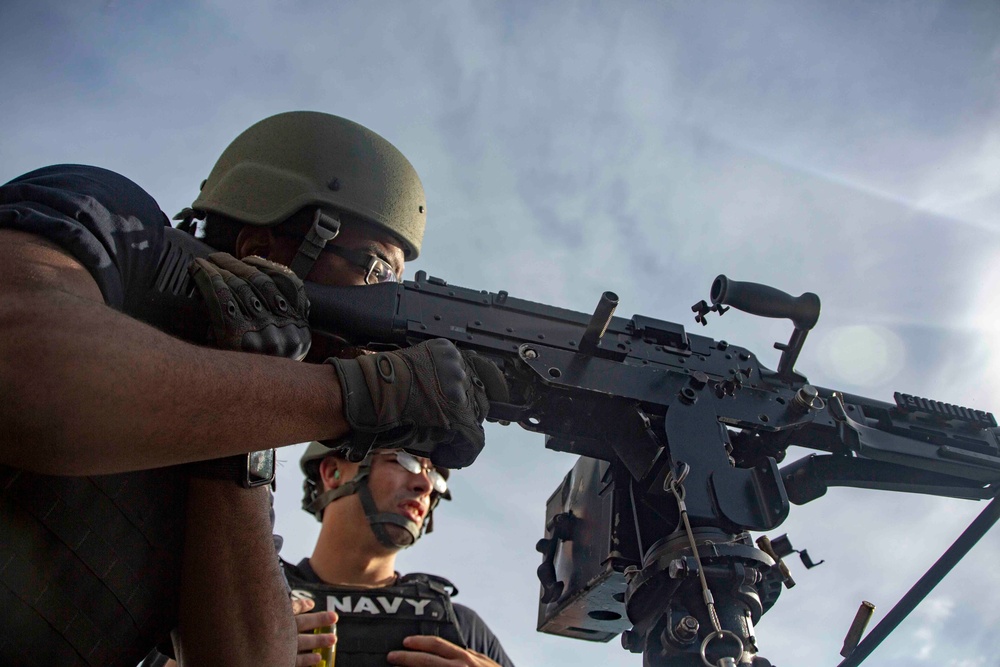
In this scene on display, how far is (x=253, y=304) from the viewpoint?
2.19 m

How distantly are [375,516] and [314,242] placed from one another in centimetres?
210

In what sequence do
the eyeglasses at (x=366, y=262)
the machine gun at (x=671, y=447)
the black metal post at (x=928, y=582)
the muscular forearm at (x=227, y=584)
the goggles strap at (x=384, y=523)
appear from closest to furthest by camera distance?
the muscular forearm at (x=227, y=584)
the machine gun at (x=671, y=447)
the eyeglasses at (x=366, y=262)
the black metal post at (x=928, y=582)
the goggles strap at (x=384, y=523)

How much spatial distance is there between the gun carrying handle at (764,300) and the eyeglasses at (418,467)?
2227 millimetres

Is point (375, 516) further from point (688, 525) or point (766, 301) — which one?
point (766, 301)

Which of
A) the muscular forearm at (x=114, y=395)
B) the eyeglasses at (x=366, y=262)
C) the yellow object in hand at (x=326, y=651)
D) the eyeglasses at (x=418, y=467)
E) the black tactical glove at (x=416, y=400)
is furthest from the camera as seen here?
the eyeglasses at (x=418, y=467)

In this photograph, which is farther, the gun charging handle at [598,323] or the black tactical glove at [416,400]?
the gun charging handle at [598,323]

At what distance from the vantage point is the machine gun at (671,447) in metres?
2.80

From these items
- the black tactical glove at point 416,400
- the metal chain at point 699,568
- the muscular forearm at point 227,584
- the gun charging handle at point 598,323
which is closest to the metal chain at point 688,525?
the metal chain at point 699,568

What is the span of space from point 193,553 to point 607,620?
2.01m

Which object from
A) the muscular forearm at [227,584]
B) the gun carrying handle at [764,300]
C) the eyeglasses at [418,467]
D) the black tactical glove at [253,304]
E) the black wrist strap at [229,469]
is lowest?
the muscular forearm at [227,584]

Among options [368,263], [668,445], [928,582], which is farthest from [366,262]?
[928,582]

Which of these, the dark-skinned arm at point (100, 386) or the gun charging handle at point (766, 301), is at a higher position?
the gun charging handle at point (766, 301)

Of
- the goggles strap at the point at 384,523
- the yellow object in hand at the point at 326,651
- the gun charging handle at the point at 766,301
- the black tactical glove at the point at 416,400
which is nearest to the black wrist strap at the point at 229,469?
the black tactical glove at the point at 416,400

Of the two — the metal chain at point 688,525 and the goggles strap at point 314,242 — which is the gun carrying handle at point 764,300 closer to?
the metal chain at point 688,525
